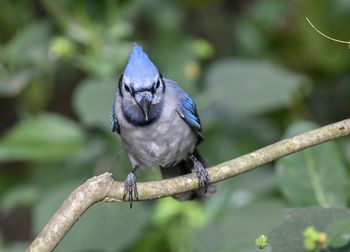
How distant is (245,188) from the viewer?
429cm

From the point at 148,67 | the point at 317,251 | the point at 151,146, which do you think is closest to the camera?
the point at 317,251

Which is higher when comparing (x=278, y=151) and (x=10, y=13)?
(x=10, y=13)

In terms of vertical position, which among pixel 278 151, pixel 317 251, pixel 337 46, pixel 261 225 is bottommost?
pixel 317 251

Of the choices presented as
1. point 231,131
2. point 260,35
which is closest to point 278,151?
point 231,131

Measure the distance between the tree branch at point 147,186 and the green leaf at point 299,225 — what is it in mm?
333

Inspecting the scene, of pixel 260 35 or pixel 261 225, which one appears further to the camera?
pixel 260 35

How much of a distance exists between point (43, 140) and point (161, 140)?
1.28 m

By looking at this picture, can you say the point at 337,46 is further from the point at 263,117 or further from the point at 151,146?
the point at 151,146

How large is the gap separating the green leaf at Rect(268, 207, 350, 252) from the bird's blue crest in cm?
122

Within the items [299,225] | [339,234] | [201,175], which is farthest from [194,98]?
[339,234]

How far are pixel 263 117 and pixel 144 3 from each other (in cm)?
132

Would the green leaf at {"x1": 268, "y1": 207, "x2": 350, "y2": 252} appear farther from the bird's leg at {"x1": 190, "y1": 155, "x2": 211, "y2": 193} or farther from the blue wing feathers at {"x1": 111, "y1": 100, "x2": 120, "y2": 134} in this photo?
the blue wing feathers at {"x1": 111, "y1": 100, "x2": 120, "y2": 134}

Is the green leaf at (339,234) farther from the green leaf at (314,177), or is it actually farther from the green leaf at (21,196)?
the green leaf at (21,196)

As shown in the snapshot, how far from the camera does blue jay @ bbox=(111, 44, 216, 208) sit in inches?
127
